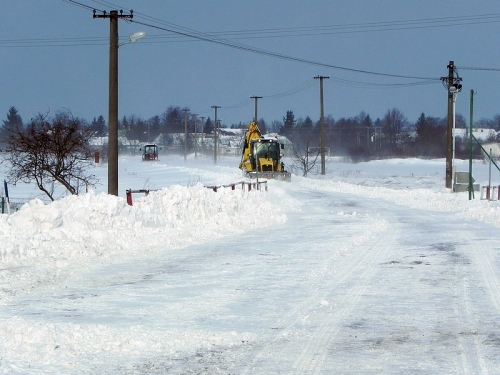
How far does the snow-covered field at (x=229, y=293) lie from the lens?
297 inches

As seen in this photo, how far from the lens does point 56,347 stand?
7.73 meters

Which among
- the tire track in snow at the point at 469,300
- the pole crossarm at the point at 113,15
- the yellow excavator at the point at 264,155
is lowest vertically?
the tire track in snow at the point at 469,300

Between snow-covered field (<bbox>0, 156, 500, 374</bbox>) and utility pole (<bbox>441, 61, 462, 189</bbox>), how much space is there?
24.2 metres

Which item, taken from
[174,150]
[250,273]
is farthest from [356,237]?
[174,150]

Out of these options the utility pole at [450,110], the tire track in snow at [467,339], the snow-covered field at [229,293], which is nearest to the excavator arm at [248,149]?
the utility pole at [450,110]

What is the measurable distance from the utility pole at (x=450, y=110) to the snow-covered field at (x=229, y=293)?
24163mm

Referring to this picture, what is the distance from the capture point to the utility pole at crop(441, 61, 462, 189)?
46.6m

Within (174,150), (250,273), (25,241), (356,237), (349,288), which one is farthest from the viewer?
(174,150)

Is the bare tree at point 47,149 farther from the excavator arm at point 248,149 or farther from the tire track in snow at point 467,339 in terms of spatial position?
the excavator arm at point 248,149

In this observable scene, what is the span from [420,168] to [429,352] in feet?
316

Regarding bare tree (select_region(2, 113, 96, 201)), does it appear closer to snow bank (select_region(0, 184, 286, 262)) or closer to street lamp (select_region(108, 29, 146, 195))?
street lamp (select_region(108, 29, 146, 195))

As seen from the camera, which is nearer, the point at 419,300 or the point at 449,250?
the point at 419,300

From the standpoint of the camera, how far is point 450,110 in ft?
154

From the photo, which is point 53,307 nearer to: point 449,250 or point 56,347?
point 56,347
